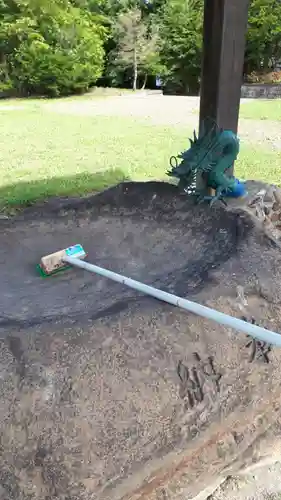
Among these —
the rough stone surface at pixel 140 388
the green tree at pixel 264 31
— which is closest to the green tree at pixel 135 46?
the green tree at pixel 264 31

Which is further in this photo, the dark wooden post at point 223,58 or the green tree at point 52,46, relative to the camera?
the green tree at point 52,46

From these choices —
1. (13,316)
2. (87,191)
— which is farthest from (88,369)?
(87,191)

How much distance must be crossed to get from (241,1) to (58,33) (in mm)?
11753

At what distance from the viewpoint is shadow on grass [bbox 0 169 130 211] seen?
14.2 feet

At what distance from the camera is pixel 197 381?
113 centimetres

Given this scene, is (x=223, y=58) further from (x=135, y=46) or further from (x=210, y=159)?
(x=135, y=46)

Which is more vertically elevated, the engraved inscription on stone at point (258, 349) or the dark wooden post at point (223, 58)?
the dark wooden post at point (223, 58)

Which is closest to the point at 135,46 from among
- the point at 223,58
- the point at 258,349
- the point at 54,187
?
the point at 54,187

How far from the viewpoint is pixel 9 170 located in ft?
17.9

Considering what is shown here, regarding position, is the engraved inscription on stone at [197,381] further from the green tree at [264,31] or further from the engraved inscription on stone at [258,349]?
the green tree at [264,31]

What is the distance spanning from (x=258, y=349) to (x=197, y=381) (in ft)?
0.68

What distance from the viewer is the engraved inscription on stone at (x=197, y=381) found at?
112 centimetres

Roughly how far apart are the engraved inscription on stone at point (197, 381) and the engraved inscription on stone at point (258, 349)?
0.38 feet

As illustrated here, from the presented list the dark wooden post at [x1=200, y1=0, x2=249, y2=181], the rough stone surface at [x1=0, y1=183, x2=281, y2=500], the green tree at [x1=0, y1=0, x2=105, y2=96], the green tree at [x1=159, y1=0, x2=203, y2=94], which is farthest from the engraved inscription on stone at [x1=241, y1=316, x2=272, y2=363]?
the green tree at [x1=159, y1=0, x2=203, y2=94]
